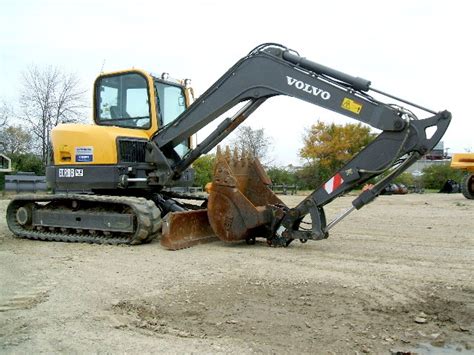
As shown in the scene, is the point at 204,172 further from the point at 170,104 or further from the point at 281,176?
the point at 170,104

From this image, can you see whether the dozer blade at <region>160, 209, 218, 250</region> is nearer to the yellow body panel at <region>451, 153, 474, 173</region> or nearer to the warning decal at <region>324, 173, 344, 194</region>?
the warning decal at <region>324, 173, 344, 194</region>

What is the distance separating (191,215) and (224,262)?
5.79ft

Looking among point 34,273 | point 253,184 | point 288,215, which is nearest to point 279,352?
point 34,273

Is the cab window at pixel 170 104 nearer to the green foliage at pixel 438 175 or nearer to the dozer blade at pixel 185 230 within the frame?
the dozer blade at pixel 185 230

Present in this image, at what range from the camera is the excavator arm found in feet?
23.9

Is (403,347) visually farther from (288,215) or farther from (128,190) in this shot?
(128,190)

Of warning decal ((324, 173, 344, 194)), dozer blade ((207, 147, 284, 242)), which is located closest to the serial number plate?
dozer blade ((207, 147, 284, 242))

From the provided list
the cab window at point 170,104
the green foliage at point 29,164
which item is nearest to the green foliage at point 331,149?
the green foliage at point 29,164

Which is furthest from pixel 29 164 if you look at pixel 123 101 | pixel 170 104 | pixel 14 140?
pixel 170 104

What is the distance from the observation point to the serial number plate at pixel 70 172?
9.34 meters

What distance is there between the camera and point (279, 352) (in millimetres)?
3803

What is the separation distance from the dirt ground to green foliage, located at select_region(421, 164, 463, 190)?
39671mm

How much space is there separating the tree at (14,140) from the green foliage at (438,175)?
3322 cm

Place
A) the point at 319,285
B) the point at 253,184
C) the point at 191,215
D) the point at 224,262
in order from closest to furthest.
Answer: the point at 319,285 < the point at 224,262 < the point at 191,215 < the point at 253,184
